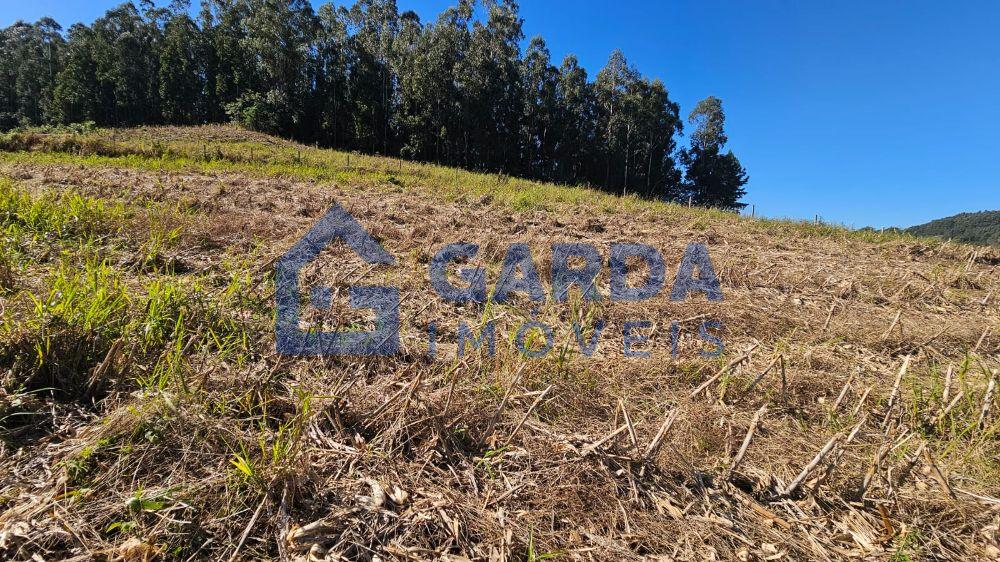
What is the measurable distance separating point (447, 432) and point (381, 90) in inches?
1390

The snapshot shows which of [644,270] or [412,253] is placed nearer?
[412,253]

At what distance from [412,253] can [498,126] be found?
102 feet

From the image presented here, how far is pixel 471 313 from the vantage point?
3029 millimetres

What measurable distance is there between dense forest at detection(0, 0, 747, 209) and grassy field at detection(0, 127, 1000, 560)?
24913 mm

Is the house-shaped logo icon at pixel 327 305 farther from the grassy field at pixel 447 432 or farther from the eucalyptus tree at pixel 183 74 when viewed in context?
the eucalyptus tree at pixel 183 74

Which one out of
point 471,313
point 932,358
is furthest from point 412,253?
point 932,358

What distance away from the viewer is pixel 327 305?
264cm

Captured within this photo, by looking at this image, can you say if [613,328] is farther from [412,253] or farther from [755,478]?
[412,253]

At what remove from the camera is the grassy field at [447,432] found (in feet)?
4.01

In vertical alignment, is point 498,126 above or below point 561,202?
above

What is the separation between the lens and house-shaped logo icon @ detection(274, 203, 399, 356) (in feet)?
6.99

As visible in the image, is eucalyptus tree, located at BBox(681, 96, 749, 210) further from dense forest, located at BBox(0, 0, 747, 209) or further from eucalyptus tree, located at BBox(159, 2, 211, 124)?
eucalyptus tree, located at BBox(159, 2, 211, 124)

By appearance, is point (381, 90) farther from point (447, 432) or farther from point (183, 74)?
point (447, 432)

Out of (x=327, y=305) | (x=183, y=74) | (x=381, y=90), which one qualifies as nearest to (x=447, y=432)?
(x=327, y=305)
